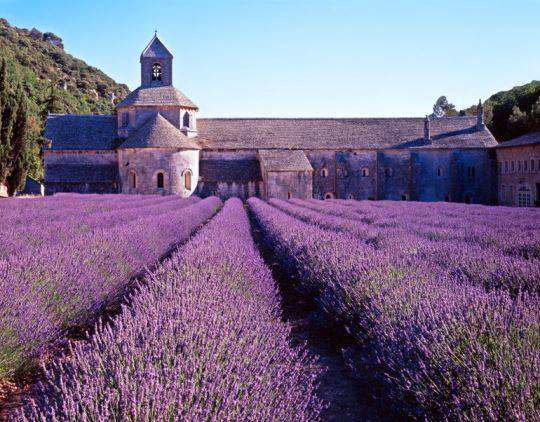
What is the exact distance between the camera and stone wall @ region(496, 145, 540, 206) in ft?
104

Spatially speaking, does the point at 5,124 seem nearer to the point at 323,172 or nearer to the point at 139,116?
the point at 139,116

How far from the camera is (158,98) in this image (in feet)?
114

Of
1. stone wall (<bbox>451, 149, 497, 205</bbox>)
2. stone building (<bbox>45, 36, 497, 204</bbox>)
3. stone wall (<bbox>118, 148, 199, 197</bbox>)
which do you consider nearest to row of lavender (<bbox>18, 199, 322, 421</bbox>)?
stone wall (<bbox>118, 148, 199, 197</bbox>)

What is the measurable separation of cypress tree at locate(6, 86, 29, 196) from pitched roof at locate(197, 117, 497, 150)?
11117 mm

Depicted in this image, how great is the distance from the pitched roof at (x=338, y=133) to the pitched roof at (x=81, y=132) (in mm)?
6215

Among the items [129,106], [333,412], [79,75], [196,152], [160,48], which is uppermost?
[79,75]

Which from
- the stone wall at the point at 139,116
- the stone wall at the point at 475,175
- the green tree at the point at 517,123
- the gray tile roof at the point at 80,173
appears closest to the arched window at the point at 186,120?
the stone wall at the point at 139,116

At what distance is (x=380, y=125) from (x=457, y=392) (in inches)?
1505

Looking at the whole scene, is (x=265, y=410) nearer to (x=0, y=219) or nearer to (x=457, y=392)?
(x=457, y=392)

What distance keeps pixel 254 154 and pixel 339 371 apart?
3181 cm

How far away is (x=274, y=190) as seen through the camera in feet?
106

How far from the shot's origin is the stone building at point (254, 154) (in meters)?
31.9

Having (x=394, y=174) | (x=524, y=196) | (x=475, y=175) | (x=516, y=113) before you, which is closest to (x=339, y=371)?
(x=524, y=196)

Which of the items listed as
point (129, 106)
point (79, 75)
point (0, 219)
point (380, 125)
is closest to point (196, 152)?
point (129, 106)
